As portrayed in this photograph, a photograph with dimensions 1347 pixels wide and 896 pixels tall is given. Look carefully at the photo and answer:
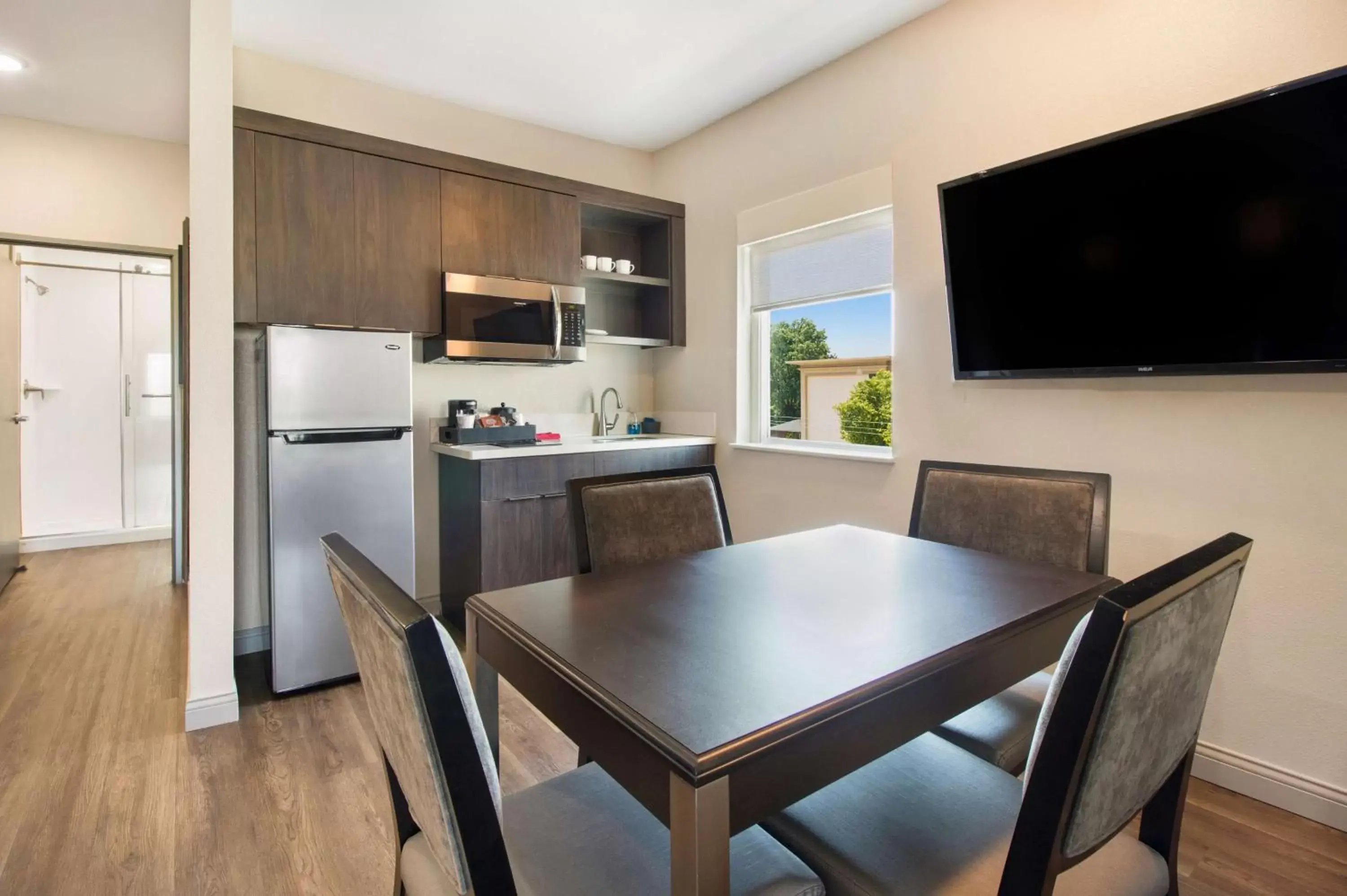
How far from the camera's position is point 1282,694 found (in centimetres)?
191

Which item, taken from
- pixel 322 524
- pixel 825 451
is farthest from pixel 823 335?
pixel 322 524

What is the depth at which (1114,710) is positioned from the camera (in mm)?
731

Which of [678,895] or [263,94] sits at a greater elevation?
[263,94]

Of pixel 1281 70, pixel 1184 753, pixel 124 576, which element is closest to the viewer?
pixel 1184 753

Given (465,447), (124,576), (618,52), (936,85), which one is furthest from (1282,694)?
(124,576)

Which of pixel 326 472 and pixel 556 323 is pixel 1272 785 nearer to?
pixel 556 323

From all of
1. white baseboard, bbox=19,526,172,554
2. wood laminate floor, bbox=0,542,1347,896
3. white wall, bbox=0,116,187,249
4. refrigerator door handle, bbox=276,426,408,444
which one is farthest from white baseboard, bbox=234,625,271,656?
white baseboard, bbox=19,526,172,554

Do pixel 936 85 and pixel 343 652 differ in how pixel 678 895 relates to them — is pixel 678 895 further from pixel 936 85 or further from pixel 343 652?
pixel 936 85

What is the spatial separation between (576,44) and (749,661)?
2.89 m

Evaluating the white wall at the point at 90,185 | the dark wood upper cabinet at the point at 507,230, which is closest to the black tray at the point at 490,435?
the dark wood upper cabinet at the point at 507,230

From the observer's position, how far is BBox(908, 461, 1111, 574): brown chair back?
170cm

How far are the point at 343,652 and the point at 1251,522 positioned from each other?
319 cm

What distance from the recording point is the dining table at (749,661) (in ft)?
2.54

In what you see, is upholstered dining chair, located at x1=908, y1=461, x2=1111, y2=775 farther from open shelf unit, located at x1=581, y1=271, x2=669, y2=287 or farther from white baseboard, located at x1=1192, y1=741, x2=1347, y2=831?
open shelf unit, located at x1=581, y1=271, x2=669, y2=287
